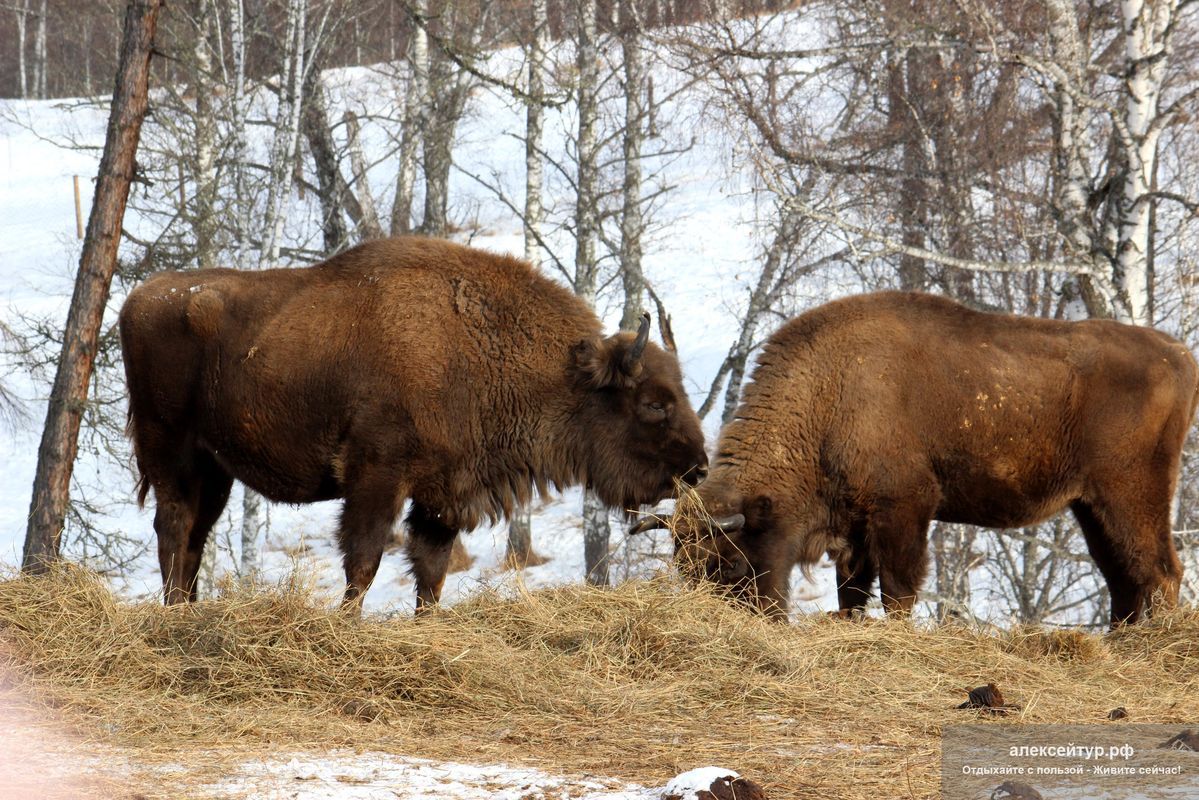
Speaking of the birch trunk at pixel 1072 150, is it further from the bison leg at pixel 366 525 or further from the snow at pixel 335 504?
the bison leg at pixel 366 525

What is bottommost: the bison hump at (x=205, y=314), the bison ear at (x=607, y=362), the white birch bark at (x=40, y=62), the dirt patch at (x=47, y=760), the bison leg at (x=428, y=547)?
the dirt patch at (x=47, y=760)

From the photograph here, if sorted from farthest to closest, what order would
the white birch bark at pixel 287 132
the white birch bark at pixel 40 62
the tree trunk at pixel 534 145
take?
the white birch bark at pixel 40 62 → the tree trunk at pixel 534 145 → the white birch bark at pixel 287 132

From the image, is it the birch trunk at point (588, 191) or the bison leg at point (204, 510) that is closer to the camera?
the bison leg at point (204, 510)

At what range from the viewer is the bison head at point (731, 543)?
6965 millimetres

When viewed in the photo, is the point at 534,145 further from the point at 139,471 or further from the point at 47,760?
the point at 47,760

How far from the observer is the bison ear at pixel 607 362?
7422 mm

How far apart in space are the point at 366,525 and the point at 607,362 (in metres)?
Result: 1.75

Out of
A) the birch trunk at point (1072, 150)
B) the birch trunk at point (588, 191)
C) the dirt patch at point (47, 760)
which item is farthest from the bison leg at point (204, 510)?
the birch trunk at point (588, 191)

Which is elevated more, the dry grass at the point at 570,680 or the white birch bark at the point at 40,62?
the white birch bark at the point at 40,62

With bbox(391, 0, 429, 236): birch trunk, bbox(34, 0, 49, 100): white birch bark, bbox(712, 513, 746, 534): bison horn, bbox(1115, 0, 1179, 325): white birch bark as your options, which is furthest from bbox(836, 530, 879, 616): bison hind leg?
bbox(34, 0, 49, 100): white birch bark

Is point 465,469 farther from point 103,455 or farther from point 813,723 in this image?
point 103,455

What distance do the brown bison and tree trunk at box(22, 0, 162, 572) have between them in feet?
17.2

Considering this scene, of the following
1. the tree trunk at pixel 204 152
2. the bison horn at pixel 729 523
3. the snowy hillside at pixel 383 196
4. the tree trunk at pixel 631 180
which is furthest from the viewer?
the snowy hillside at pixel 383 196

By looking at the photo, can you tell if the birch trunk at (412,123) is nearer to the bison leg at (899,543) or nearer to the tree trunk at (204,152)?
the tree trunk at (204,152)
